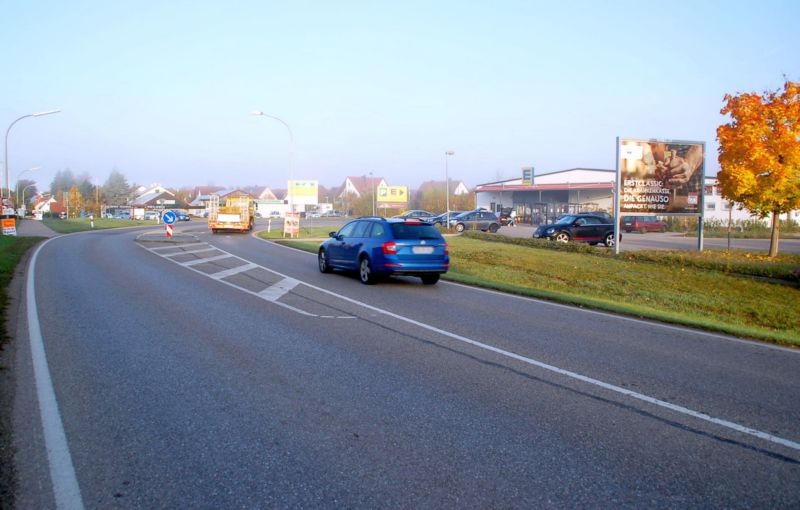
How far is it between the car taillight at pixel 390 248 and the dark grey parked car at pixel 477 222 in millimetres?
29637

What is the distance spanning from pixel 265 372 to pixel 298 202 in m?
40.7

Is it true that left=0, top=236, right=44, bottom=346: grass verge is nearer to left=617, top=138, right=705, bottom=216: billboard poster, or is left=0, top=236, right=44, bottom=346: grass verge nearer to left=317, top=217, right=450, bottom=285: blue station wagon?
left=317, top=217, right=450, bottom=285: blue station wagon

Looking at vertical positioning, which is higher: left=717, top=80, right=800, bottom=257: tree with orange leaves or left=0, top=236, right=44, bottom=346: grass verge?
left=717, top=80, right=800, bottom=257: tree with orange leaves

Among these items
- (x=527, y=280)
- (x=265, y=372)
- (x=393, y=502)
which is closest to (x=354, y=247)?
(x=527, y=280)

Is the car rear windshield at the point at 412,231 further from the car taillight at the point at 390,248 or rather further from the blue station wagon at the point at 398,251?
the car taillight at the point at 390,248

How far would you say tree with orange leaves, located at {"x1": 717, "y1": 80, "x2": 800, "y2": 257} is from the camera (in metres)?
21.8

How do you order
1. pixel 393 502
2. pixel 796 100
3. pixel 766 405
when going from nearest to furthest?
pixel 393 502 → pixel 766 405 → pixel 796 100

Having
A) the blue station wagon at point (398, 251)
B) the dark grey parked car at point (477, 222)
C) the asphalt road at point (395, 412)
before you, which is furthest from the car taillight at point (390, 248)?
the dark grey parked car at point (477, 222)

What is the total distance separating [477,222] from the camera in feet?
148

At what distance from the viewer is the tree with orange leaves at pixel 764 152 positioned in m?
21.8

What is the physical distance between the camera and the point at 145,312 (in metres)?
10.6

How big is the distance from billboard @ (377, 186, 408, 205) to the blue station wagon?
57.5 meters

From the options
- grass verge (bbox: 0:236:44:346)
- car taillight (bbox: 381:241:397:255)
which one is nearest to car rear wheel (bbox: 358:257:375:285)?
car taillight (bbox: 381:241:397:255)

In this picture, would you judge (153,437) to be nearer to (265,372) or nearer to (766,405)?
(265,372)
